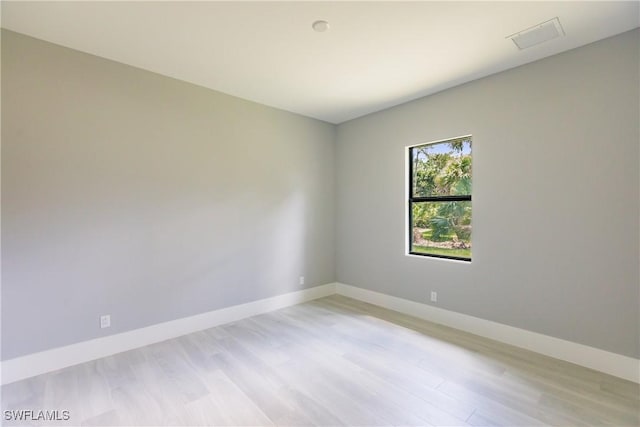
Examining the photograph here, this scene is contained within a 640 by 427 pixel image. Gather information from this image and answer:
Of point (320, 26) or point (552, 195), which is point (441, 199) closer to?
point (552, 195)

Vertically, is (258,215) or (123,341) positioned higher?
(258,215)

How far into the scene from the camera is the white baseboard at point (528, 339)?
241 cm

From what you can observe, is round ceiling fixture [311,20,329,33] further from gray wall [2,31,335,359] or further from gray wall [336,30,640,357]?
gray wall [336,30,640,357]

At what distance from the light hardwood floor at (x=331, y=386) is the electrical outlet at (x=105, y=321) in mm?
303

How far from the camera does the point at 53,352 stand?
254 centimetres

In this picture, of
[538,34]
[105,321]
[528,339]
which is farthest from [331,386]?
[538,34]

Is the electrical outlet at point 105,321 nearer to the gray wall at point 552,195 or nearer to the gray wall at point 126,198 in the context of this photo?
the gray wall at point 126,198

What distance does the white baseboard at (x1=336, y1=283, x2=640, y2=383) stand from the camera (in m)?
2.41

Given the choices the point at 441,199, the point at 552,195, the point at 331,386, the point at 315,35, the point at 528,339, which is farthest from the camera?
the point at 441,199

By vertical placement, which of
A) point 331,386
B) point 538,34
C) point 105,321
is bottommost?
point 331,386

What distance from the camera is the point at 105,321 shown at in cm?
280

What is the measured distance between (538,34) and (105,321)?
4.57 metres

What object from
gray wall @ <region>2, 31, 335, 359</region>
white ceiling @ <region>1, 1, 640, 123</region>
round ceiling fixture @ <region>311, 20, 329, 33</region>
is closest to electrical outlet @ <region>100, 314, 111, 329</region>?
gray wall @ <region>2, 31, 335, 359</region>

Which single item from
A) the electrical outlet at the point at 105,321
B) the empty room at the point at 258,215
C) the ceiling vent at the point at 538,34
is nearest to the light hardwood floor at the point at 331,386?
the empty room at the point at 258,215
